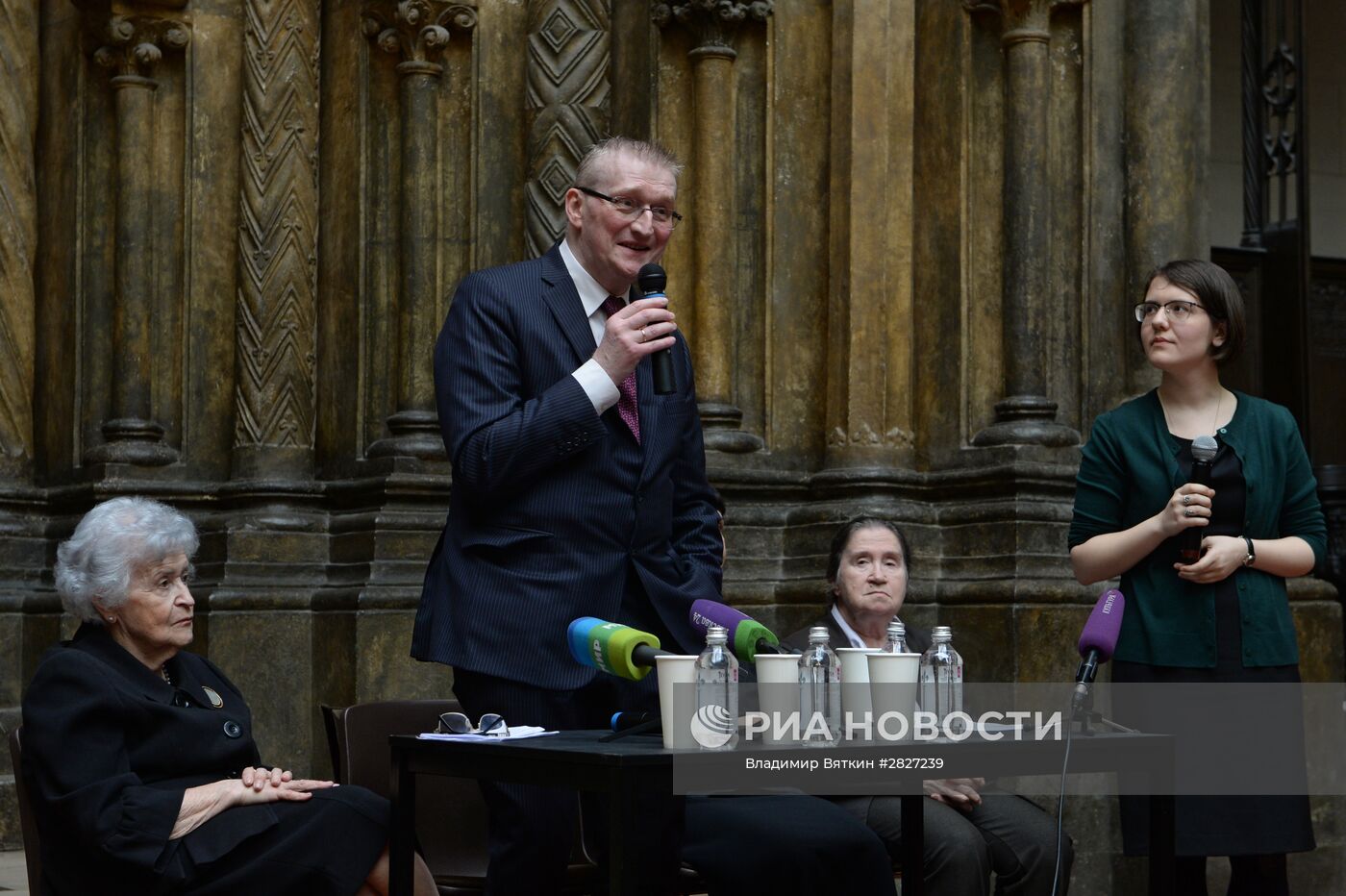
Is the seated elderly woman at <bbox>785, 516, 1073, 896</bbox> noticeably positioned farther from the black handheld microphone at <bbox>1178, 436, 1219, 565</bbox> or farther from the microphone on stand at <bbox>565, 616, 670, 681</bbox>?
the microphone on stand at <bbox>565, 616, 670, 681</bbox>

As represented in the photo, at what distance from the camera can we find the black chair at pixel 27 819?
355 centimetres

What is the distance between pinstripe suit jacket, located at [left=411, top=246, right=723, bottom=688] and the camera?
3.41m

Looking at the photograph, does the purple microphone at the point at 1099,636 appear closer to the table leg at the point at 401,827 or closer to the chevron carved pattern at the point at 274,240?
the table leg at the point at 401,827

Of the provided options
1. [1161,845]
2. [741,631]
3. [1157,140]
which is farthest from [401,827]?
[1157,140]

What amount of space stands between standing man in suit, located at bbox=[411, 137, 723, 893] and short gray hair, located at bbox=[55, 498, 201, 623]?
0.63 metres

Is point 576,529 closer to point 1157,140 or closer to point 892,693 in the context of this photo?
point 892,693

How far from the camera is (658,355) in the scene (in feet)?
11.2

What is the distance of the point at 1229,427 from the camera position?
4.13 meters

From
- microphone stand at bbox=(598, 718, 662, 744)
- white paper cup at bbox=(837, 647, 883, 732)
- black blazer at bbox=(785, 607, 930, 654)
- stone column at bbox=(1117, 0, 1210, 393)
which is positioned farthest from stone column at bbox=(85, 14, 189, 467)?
white paper cup at bbox=(837, 647, 883, 732)

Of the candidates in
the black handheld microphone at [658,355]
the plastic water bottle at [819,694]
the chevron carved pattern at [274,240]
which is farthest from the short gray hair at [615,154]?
the chevron carved pattern at [274,240]

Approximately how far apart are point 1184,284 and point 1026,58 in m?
2.42

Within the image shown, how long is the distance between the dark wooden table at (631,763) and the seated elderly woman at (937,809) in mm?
→ 819

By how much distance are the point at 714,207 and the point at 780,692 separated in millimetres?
3766

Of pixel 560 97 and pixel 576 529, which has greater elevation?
pixel 560 97
